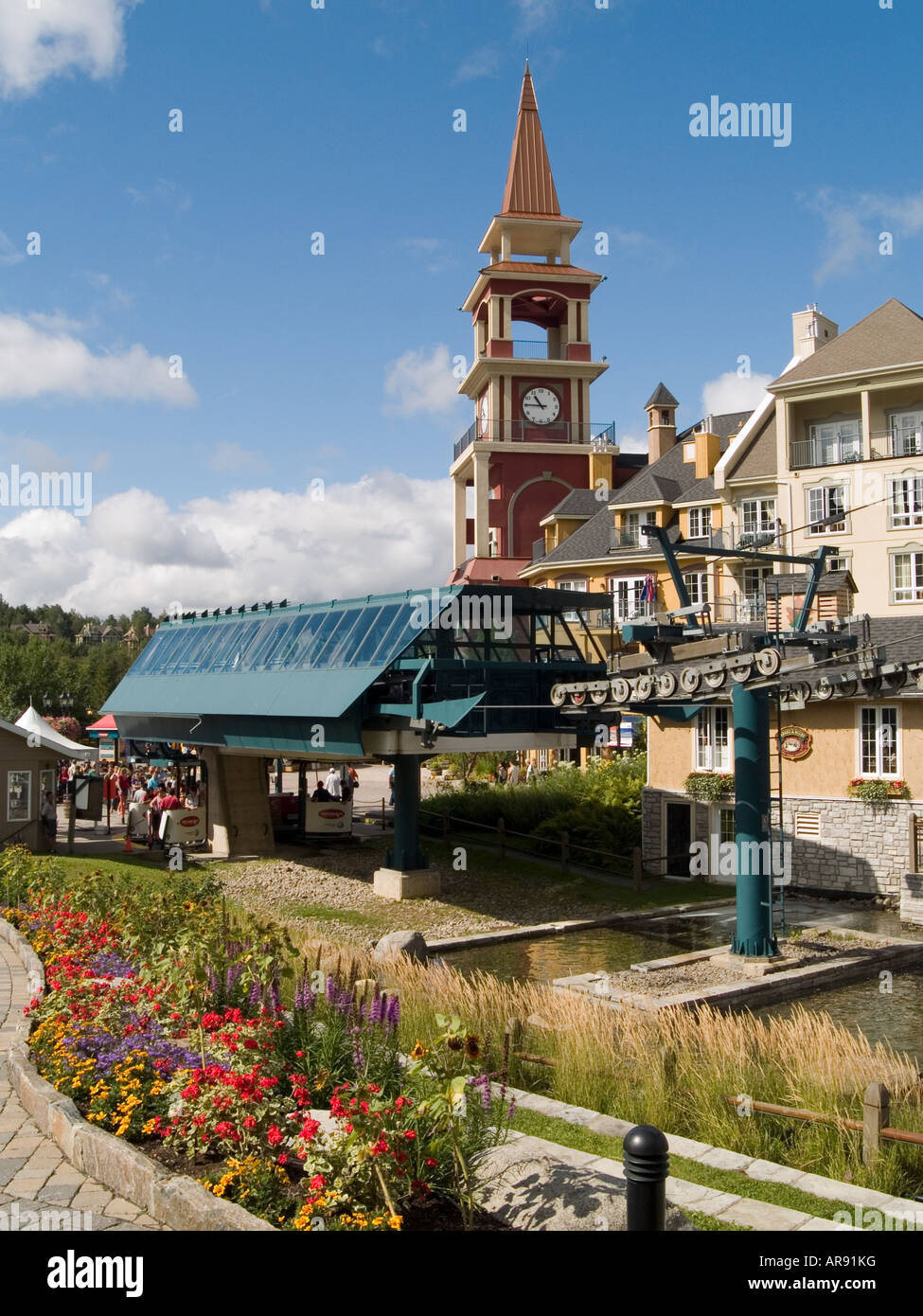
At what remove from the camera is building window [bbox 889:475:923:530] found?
3597 centimetres

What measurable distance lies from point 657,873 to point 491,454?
104 feet

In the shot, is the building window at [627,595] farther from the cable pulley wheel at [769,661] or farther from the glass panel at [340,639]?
Result: the cable pulley wheel at [769,661]

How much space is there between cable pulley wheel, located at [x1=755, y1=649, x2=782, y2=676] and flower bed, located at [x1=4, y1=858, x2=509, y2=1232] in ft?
25.4

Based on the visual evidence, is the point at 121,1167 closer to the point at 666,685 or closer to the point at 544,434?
the point at 666,685

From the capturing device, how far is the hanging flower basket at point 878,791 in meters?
23.4

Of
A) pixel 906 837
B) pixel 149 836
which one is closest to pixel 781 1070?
pixel 906 837

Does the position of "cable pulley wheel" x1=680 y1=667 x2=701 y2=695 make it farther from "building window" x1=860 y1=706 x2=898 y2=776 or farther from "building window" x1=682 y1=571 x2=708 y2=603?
"building window" x1=682 y1=571 x2=708 y2=603

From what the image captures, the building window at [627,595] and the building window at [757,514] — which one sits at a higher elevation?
the building window at [757,514]

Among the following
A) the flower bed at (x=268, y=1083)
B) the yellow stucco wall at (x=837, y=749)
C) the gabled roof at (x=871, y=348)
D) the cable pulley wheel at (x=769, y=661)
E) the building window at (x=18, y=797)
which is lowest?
the flower bed at (x=268, y=1083)

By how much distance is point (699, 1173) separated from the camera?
25.5 ft

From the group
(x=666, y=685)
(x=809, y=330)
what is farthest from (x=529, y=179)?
(x=666, y=685)

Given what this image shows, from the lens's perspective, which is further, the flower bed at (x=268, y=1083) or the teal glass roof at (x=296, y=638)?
the teal glass roof at (x=296, y=638)

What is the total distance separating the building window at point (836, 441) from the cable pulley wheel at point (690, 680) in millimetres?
23275
